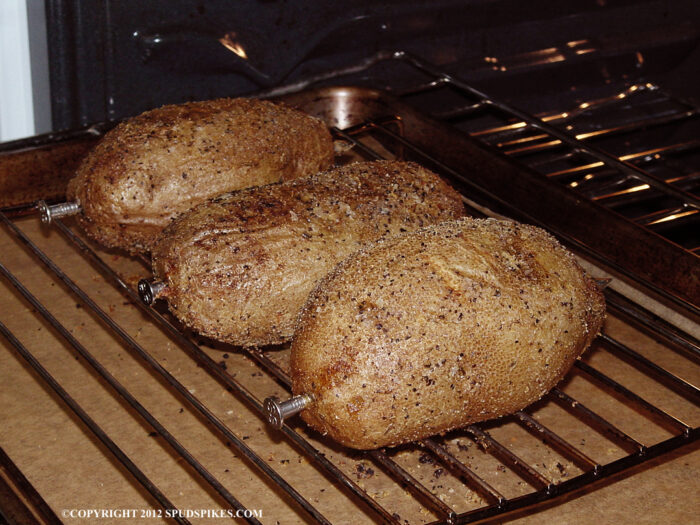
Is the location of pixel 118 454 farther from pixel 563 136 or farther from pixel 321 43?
pixel 321 43

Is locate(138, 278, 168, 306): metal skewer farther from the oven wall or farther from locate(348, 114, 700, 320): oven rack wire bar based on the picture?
the oven wall

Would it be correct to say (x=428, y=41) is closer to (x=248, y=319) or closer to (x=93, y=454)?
(x=248, y=319)

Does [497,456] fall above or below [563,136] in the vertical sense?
below

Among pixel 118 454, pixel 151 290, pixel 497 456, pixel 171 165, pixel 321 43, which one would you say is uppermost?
pixel 321 43

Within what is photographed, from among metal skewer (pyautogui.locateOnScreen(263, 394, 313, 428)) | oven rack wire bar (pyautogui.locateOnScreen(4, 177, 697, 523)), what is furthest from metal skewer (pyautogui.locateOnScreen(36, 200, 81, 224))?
metal skewer (pyautogui.locateOnScreen(263, 394, 313, 428))

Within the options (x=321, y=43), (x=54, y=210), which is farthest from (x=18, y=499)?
(x=321, y=43)

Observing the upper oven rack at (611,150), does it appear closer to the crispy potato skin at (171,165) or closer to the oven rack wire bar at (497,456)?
the oven rack wire bar at (497,456)

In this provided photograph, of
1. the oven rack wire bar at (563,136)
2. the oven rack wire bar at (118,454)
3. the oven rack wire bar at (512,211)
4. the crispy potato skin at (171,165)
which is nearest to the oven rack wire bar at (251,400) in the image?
the crispy potato skin at (171,165)
